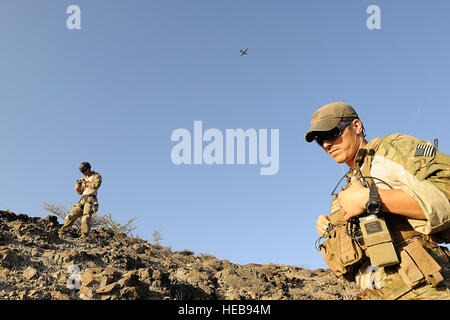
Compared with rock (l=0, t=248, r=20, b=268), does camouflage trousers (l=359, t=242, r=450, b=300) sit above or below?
above

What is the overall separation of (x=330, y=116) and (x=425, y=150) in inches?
30.9

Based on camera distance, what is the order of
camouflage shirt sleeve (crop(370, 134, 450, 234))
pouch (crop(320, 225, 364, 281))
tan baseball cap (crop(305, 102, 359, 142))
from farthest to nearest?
1. tan baseball cap (crop(305, 102, 359, 142))
2. pouch (crop(320, 225, 364, 281))
3. camouflage shirt sleeve (crop(370, 134, 450, 234))

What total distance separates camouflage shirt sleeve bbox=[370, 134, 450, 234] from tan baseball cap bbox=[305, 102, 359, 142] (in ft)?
1.27

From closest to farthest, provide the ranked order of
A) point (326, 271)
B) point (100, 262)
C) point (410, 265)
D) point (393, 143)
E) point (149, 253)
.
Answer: point (410, 265) < point (393, 143) < point (100, 262) < point (149, 253) < point (326, 271)

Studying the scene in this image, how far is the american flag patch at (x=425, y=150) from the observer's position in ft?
7.95

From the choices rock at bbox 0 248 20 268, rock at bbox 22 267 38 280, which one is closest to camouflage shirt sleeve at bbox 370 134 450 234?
rock at bbox 22 267 38 280

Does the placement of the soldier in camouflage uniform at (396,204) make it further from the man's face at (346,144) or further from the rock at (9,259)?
the rock at (9,259)

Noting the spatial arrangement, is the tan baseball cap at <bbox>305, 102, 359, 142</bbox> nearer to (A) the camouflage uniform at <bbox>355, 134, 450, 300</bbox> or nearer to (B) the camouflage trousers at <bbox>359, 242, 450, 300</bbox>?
(A) the camouflage uniform at <bbox>355, 134, 450, 300</bbox>

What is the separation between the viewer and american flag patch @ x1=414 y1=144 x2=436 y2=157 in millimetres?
A: 2424

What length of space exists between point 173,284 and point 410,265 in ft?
24.1

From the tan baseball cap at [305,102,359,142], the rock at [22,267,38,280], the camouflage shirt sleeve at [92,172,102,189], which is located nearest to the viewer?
the tan baseball cap at [305,102,359,142]

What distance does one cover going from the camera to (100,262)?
9664mm
